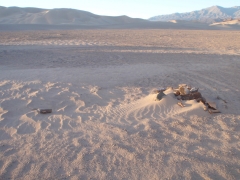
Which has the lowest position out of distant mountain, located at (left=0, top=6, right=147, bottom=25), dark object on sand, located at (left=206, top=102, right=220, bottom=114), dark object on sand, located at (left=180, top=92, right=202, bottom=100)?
distant mountain, located at (left=0, top=6, right=147, bottom=25)

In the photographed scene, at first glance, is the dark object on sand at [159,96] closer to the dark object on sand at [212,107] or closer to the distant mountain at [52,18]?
the dark object on sand at [212,107]

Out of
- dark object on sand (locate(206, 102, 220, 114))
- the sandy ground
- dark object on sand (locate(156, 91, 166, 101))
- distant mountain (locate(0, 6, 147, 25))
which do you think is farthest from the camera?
distant mountain (locate(0, 6, 147, 25))

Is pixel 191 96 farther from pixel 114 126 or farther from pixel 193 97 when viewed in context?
pixel 114 126

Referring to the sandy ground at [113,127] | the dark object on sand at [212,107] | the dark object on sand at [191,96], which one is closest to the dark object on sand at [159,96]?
the sandy ground at [113,127]

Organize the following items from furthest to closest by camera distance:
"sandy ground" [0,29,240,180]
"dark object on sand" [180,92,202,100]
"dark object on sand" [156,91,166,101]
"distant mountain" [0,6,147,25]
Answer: "distant mountain" [0,6,147,25] < "dark object on sand" [180,92,202,100] < "dark object on sand" [156,91,166,101] < "sandy ground" [0,29,240,180]

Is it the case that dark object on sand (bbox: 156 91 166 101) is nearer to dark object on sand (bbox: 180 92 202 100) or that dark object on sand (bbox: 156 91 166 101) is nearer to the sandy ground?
the sandy ground

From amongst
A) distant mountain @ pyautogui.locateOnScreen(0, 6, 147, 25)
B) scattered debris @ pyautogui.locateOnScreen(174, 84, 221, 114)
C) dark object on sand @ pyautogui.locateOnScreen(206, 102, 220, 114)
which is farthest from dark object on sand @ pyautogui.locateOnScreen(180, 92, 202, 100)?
distant mountain @ pyautogui.locateOnScreen(0, 6, 147, 25)

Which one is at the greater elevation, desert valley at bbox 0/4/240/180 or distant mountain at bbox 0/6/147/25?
desert valley at bbox 0/4/240/180

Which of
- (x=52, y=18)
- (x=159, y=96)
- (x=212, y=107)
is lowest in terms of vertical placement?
(x=52, y=18)

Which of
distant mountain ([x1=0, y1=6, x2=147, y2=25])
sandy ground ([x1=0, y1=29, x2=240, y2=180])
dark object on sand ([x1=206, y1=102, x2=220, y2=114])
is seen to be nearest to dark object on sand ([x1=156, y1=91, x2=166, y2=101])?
sandy ground ([x1=0, y1=29, x2=240, y2=180])

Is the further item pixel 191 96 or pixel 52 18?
pixel 52 18

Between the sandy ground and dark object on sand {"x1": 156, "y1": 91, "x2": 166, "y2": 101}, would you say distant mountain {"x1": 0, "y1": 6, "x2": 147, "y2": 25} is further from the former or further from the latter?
dark object on sand {"x1": 156, "y1": 91, "x2": 166, "y2": 101}

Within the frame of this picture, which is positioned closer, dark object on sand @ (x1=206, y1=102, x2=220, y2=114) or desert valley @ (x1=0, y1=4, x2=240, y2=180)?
desert valley @ (x1=0, y1=4, x2=240, y2=180)

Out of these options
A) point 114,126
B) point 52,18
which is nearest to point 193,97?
point 114,126
